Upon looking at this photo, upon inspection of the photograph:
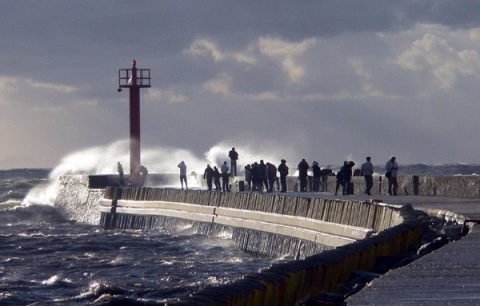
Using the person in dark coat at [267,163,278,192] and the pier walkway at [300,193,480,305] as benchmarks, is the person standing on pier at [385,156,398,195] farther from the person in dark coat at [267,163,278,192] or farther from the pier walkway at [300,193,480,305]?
the pier walkway at [300,193,480,305]

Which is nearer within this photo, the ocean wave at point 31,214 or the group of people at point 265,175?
the group of people at point 265,175

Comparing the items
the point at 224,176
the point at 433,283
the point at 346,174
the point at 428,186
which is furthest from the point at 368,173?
the point at 433,283

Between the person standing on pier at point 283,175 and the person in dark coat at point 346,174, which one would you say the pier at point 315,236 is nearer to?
the person in dark coat at point 346,174

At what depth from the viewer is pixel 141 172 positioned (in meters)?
47.1

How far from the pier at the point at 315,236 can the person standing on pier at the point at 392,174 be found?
0.45 meters

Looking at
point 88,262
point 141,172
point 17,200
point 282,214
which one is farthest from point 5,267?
point 17,200

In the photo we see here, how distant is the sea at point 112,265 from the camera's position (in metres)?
16.9

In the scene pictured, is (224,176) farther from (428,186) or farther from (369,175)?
(428,186)

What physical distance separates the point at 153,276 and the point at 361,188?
13.8 meters

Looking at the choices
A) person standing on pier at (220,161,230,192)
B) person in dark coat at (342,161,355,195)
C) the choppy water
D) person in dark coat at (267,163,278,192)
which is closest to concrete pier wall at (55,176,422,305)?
the choppy water

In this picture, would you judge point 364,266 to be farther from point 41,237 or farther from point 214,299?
point 41,237

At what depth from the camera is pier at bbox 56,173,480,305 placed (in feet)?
26.2

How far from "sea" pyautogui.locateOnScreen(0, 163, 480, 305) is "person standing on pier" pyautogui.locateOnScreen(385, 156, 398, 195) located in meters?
5.60

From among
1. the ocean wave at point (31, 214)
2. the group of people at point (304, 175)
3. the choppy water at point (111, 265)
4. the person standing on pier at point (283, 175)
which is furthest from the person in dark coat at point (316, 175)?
the ocean wave at point (31, 214)
